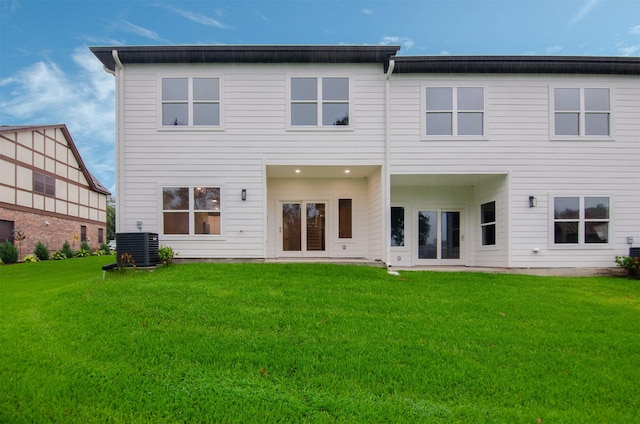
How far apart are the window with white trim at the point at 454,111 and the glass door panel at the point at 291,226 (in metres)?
4.77

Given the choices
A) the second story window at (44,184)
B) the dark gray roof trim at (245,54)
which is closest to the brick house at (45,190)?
the second story window at (44,184)

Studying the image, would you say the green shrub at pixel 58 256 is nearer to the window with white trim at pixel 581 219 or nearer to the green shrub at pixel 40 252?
the green shrub at pixel 40 252

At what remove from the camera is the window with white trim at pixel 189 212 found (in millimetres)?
9281

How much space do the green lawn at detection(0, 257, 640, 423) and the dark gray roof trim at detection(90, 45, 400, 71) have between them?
6194 mm

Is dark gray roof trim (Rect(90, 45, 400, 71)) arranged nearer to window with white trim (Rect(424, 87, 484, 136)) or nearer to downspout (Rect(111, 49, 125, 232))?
downspout (Rect(111, 49, 125, 232))

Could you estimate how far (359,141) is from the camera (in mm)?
9367

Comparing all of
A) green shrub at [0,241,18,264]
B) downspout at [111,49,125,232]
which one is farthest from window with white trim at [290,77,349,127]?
green shrub at [0,241,18,264]

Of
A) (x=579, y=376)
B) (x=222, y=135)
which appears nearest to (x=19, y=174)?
(x=222, y=135)

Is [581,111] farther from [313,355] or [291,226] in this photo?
[313,355]

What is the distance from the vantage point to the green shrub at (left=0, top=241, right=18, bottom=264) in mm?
16203

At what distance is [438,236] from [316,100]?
586 cm

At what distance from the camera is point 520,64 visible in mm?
9180

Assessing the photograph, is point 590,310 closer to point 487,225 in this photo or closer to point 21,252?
point 487,225

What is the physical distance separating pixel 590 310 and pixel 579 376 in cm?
286
